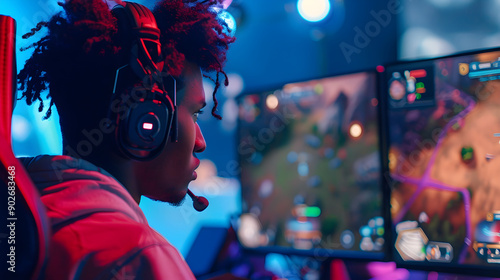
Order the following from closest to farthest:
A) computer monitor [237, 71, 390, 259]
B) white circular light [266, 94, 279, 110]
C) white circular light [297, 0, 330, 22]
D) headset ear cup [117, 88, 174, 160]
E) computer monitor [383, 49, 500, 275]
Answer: headset ear cup [117, 88, 174, 160]
computer monitor [383, 49, 500, 275]
computer monitor [237, 71, 390, 259]
white circular light [266, 94, 279, 110]
white circular light [297, 0, 330, 22]

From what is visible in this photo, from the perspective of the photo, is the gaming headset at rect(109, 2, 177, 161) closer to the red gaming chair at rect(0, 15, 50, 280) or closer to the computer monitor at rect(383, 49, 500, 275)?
the red gaming chair at rect(0, 15, 50, 280)

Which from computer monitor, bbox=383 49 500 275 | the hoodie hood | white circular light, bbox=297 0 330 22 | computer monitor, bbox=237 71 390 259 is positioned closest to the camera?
the hoodie hood

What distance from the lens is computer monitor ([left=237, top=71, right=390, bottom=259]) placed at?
116 cm

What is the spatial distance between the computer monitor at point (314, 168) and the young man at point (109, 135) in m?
0.54

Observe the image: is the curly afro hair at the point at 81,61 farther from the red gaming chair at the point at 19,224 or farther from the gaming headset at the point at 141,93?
the red gaming chair at the point at 19,224

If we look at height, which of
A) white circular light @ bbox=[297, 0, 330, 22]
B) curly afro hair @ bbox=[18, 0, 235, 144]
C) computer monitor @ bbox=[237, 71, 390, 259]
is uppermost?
white circular light @ bbox=[297, 0, 330, 22]

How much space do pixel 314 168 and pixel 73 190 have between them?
88 centimetres

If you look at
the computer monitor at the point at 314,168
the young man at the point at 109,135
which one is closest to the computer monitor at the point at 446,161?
the computer monitor at the point at 314,168

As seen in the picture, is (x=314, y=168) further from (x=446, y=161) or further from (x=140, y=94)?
(x=140, y=94)

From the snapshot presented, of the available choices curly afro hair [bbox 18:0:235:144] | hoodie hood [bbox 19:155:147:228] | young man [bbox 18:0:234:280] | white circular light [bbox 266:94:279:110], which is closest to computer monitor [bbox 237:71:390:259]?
white circular light [bbox 266:94:279:110]

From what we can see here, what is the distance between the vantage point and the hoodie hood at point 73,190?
0.47m

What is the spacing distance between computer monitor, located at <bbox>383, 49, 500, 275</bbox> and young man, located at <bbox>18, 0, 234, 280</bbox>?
0.59 meters

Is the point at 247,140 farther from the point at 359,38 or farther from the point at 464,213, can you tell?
the point at 464,213

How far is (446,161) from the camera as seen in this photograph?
40.3 inches
